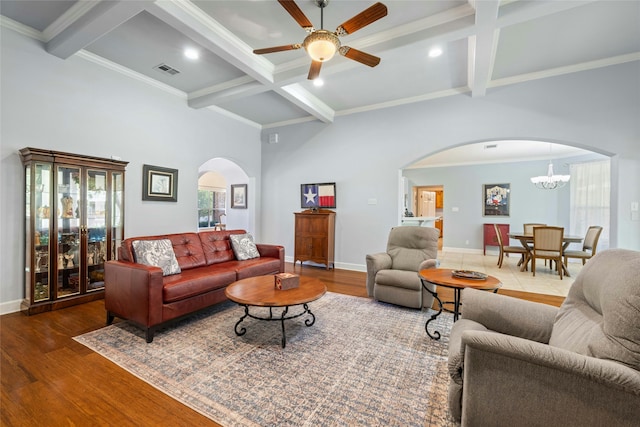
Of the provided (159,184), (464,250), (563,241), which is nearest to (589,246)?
(563,241)

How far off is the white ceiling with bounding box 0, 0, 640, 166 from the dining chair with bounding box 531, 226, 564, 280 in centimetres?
258

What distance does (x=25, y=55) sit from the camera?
307 centimetres

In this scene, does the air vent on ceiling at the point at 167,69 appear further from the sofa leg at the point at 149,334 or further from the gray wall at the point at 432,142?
the sofa leg at the point at 149,334

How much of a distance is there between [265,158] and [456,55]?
430cm

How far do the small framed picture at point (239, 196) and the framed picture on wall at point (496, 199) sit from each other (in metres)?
6.70

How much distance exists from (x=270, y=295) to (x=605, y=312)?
2.05 meters

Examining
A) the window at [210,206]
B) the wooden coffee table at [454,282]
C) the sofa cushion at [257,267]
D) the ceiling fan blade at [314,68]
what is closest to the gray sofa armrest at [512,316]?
the wooden coffee table at [454,282]

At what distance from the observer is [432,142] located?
4645 mm

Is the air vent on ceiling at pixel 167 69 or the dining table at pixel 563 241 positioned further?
the dining table at pixel 563 241

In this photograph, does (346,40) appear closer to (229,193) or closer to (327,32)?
(327,32)

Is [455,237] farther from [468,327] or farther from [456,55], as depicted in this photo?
[468,327]

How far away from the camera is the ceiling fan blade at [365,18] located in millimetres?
2059

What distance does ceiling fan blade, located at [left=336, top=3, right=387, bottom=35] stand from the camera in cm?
206

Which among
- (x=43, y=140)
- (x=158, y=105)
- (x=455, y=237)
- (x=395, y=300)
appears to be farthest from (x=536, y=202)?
(x=43, y=140)
